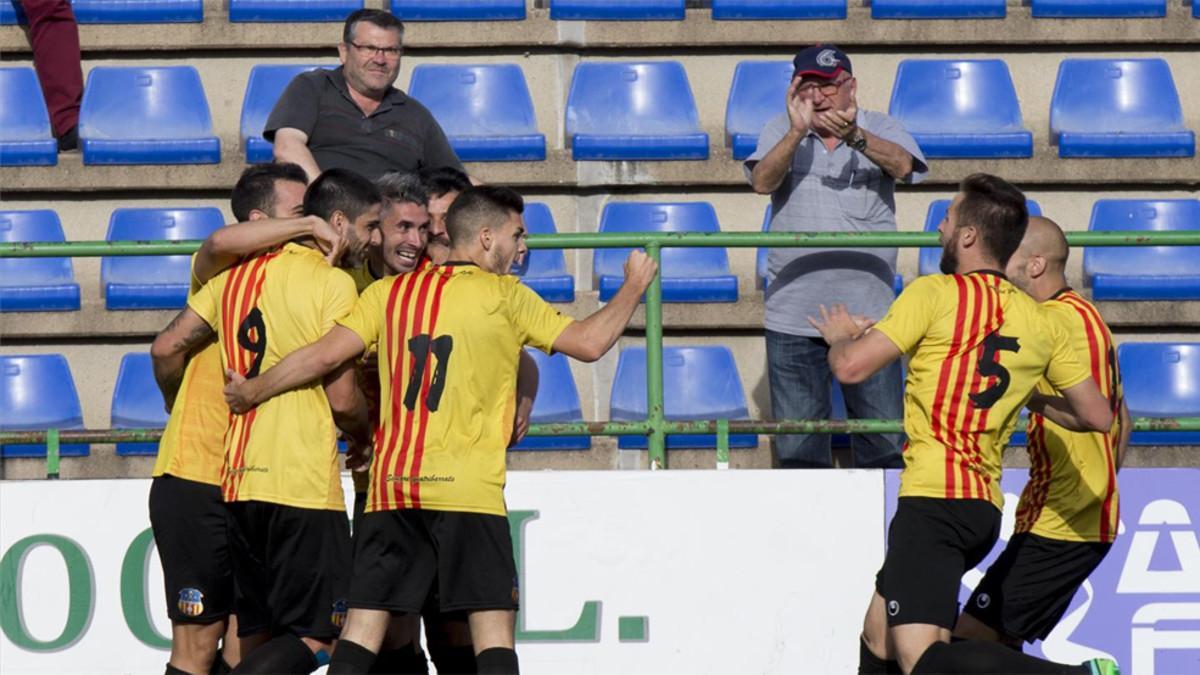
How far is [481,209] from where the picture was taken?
539cm

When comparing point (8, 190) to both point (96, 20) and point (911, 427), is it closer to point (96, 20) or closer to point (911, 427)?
point (96, 20)

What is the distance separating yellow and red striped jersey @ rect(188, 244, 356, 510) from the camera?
17.7ft

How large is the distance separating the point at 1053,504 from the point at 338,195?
2.58 meters

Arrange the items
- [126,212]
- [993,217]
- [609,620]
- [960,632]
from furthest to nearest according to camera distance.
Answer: [126,212]
[609,620]
[960,632]
[993,217]

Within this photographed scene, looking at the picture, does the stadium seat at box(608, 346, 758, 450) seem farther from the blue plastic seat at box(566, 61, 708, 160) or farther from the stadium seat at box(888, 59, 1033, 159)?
the stadium seat at box(888, 59, 1033, 159)

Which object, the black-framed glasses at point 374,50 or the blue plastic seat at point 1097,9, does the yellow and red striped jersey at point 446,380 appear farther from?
the blue plastic seat at point 1097,9

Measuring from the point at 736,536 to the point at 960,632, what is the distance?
1.35m

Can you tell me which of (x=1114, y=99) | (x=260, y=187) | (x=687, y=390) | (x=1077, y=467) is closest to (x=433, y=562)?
(x=260, y=187)

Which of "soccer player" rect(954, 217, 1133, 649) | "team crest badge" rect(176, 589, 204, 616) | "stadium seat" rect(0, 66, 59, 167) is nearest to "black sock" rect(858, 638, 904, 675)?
"soccer player" rect(954, 217, 1133, 649)

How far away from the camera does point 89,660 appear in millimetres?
7012

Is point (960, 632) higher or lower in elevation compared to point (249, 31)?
lower

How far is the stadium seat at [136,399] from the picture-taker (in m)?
8.19

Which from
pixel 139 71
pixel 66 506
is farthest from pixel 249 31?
pixel 66 506

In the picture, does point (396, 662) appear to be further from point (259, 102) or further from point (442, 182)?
point (259, 102)
